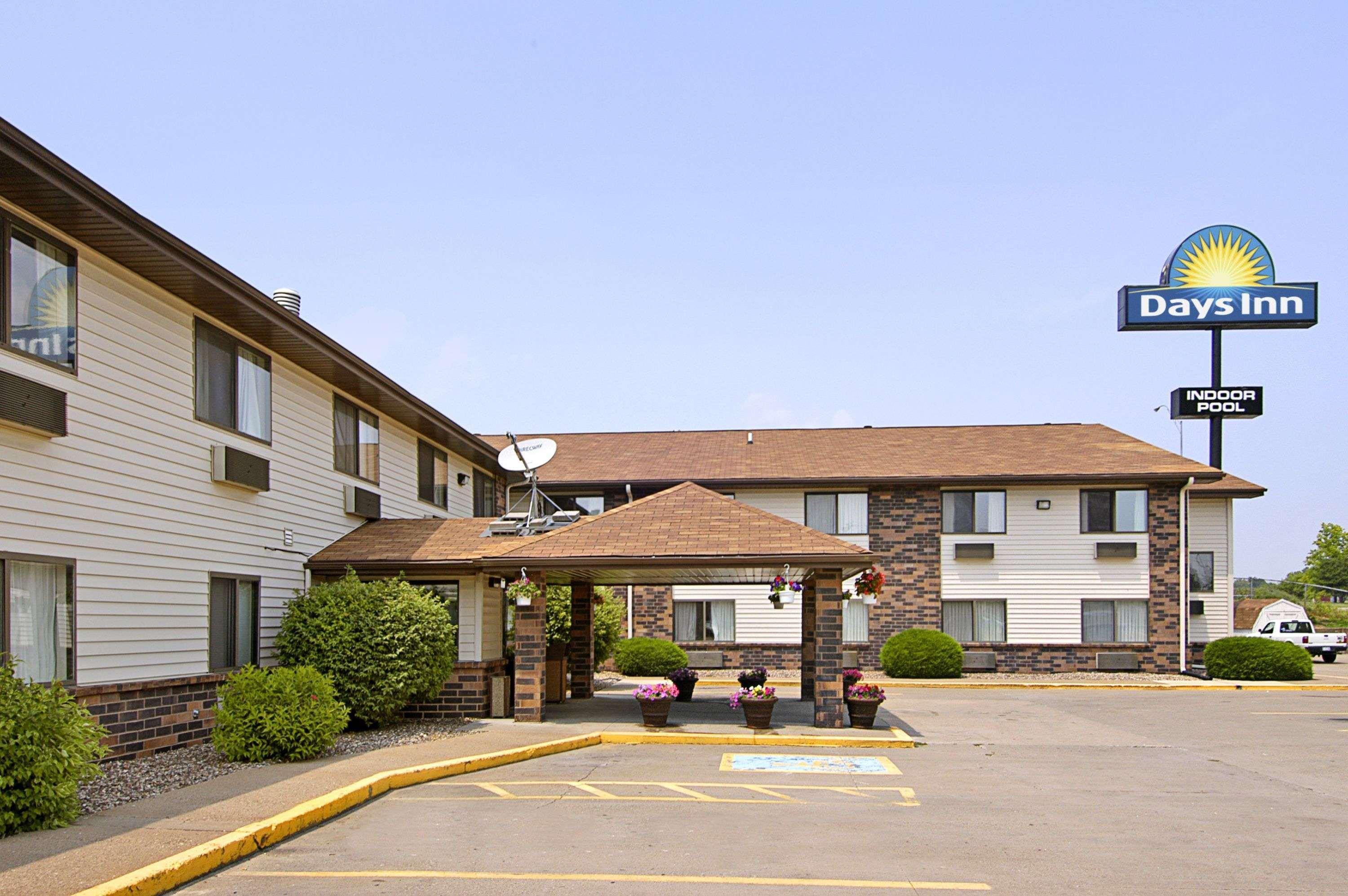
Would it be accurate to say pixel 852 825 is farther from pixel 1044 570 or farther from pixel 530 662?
pixel 1044 570

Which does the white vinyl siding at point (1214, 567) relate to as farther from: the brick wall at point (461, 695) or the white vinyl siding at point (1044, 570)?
the brick wall at point (461, 695)

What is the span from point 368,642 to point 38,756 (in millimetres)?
7511

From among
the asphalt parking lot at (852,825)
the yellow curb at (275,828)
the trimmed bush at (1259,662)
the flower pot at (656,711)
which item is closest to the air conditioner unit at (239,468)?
the yellow curb at (275,828)

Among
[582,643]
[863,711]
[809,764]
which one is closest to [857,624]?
[582,643]

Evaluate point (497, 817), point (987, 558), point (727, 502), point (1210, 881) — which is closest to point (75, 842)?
point (497, 817)

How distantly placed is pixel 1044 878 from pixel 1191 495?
30676mm

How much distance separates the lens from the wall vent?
37.3 feet

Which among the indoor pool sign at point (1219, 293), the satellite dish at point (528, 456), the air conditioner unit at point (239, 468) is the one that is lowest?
the air conditioner unit at point (239, 468)

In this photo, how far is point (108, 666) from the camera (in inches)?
518

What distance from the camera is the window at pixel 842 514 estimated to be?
110 feet

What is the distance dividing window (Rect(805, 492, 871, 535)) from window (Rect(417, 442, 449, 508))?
38.2 feet

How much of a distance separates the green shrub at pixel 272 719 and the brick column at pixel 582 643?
10.4 metres

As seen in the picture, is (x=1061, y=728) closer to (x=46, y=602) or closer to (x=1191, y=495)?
(x=46, y=602)

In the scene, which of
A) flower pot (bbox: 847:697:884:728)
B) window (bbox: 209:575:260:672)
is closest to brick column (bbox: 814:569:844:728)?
flower pot (bbox: 847:697:884:728)
